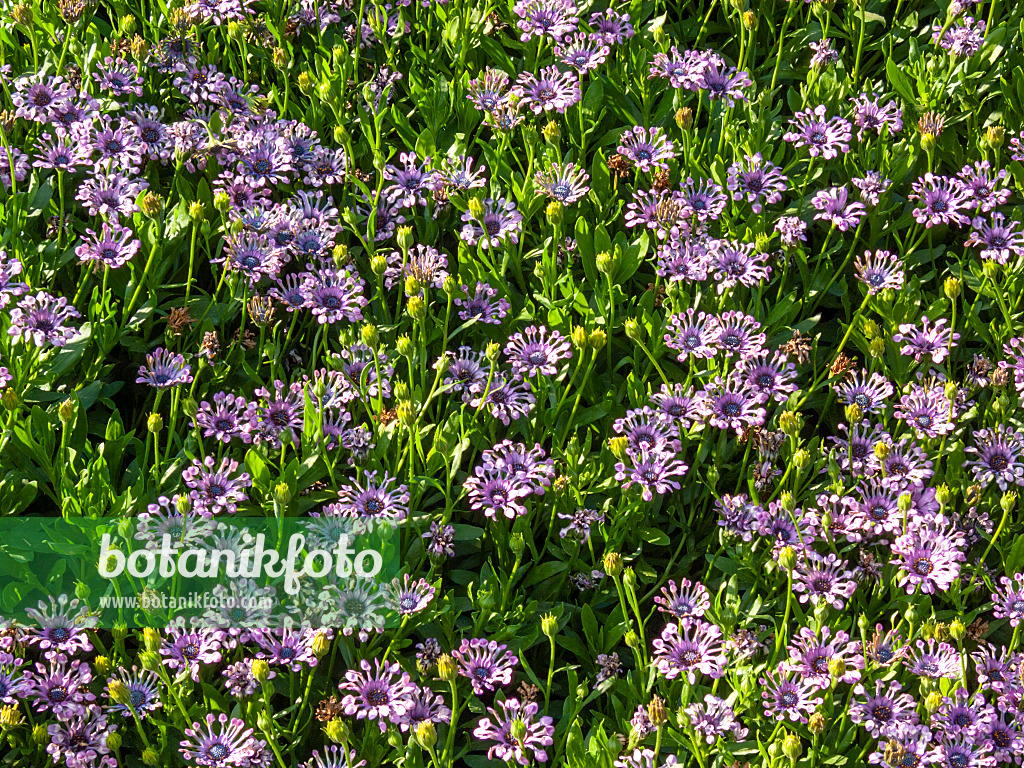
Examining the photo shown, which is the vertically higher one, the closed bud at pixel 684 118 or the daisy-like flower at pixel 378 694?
the closed bud at pixel 684 118

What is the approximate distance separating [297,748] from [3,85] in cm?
216

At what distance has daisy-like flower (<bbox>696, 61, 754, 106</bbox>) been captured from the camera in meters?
3.41

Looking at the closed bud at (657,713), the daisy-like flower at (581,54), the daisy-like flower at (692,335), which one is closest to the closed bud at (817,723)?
the closed bud at (657,713)

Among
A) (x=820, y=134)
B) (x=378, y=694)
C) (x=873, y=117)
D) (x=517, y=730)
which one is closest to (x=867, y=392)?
(x=820, y=134)

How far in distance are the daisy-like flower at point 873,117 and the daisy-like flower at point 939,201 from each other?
211 mm

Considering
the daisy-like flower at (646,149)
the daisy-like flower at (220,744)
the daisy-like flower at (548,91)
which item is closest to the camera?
the daisy-like flower at (220,744)

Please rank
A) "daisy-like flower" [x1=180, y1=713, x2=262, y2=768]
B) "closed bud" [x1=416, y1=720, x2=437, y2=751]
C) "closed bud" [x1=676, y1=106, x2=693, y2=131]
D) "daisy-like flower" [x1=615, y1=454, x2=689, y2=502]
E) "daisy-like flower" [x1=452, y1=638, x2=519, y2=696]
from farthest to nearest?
1. "closed bud" [x1=676, y1=106, x2=693, y2=131]
2. "daisy-like flower" [x1=615, y1=454, x2=689, y2=502]
3. "daisy-like flower" [x1=452, y1=638, x2=519, y2=696]
4. "daisy-like flower" [x1=180, y1=713, x2=262, y2=768]
5. "closed bud" [x1=416, y1=720, x2=437, y2=751]

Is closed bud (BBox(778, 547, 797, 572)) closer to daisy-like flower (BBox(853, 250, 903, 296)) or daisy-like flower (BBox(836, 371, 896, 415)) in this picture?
daisy-like flower (BBox(836, 371, 896, 415))

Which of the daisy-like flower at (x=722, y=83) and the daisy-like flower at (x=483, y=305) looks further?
the daisy-like flower at (x=722, y=83)

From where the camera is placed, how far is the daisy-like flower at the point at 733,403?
110 inches

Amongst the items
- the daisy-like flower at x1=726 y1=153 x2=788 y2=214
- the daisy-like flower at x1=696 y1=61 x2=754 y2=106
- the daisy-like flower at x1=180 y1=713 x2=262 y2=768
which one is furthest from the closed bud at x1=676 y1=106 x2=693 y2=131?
the daisy-like flower at x1=180 y1=713 x2=262 y2=768

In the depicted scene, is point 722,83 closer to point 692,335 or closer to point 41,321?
point 692,335

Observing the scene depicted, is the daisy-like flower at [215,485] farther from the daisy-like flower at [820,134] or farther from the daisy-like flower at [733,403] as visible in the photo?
the daisy-like flower at [820,134]

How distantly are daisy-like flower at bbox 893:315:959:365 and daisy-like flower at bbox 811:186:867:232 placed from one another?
352 mm
